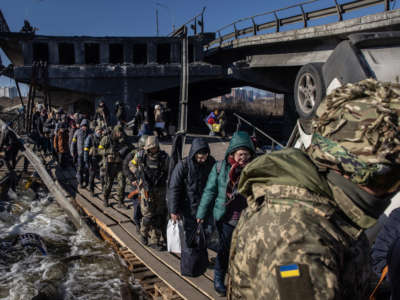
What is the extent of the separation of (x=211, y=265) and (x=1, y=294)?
3.08 metres

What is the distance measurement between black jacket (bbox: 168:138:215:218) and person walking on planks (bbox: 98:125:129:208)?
3291 millimetres

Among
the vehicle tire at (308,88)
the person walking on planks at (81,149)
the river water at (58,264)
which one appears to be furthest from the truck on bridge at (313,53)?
the person walking on planks at (81,149)

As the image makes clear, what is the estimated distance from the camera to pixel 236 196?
3.71 m

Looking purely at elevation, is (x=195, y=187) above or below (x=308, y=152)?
below

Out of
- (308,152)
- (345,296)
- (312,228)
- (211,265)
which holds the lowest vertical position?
(211,265)

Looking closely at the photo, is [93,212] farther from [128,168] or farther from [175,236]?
[175,236]

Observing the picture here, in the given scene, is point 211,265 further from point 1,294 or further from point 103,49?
point 103,49

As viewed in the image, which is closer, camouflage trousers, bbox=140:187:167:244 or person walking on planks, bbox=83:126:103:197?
camouflage trousers, bbox=140:187:167:244

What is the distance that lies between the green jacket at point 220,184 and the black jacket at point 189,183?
19.9 inches

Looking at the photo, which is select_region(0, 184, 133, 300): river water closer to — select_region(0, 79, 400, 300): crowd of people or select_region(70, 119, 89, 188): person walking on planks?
select_region(70, 119, 89, 188): person walking on planks

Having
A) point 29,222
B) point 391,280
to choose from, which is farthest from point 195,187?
point 29,222

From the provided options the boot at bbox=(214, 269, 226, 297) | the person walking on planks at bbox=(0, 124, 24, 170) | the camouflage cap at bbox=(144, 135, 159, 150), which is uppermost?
the camouflage cap at bbox=(144, 135, 159, 150)

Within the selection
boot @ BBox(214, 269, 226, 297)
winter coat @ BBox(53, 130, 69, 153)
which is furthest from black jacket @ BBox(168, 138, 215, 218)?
winter coat @ BBox(53, 130, 69, 153)

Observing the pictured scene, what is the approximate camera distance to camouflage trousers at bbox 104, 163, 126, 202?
25.0ft
